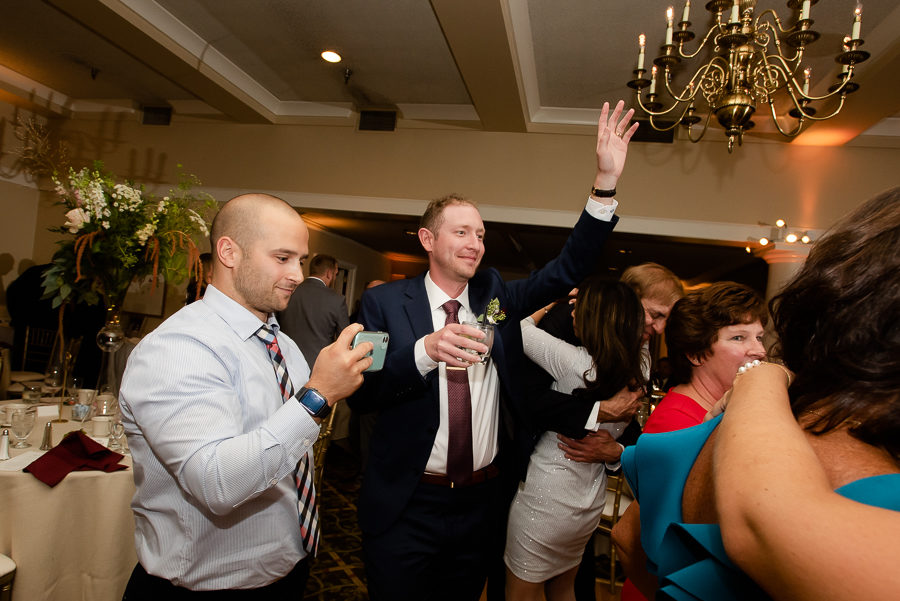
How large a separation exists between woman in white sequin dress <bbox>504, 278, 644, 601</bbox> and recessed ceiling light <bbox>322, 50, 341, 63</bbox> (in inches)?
149

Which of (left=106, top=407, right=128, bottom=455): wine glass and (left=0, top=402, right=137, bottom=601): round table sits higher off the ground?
(left=106, top=407, right=128, bottom=455): wine glass

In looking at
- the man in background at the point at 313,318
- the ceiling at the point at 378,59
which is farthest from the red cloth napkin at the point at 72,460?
the ceiling at the point at 378,59

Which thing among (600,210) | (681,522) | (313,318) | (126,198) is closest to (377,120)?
(313,318)

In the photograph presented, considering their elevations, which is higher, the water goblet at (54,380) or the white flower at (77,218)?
the white flower at (77,218)

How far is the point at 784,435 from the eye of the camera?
1.89ft

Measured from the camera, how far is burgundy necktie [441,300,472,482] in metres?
1.81

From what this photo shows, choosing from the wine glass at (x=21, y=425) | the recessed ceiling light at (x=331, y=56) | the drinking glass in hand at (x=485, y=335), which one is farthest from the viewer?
the recessed ceiling light at (x=331, y=56)

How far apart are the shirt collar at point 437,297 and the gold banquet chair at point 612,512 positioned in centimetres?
143

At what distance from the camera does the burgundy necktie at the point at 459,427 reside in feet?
5.92

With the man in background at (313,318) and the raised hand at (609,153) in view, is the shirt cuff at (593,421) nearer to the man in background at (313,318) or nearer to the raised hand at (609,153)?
the raised hand at (609,153)

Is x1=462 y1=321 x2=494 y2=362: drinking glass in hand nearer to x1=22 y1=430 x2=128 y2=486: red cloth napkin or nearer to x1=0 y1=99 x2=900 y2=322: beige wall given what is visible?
x1=22 y1=430 x2=128 y2=486: red cloth napkin

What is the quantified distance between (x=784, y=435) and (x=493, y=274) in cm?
166

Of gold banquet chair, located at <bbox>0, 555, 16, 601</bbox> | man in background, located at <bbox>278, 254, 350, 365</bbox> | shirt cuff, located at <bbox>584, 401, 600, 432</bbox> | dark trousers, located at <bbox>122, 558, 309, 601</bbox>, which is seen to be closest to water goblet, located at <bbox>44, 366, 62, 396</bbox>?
gold banquet chair, located at <bbox>0, 555, 16, 601</bbox>

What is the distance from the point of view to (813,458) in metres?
0.55
